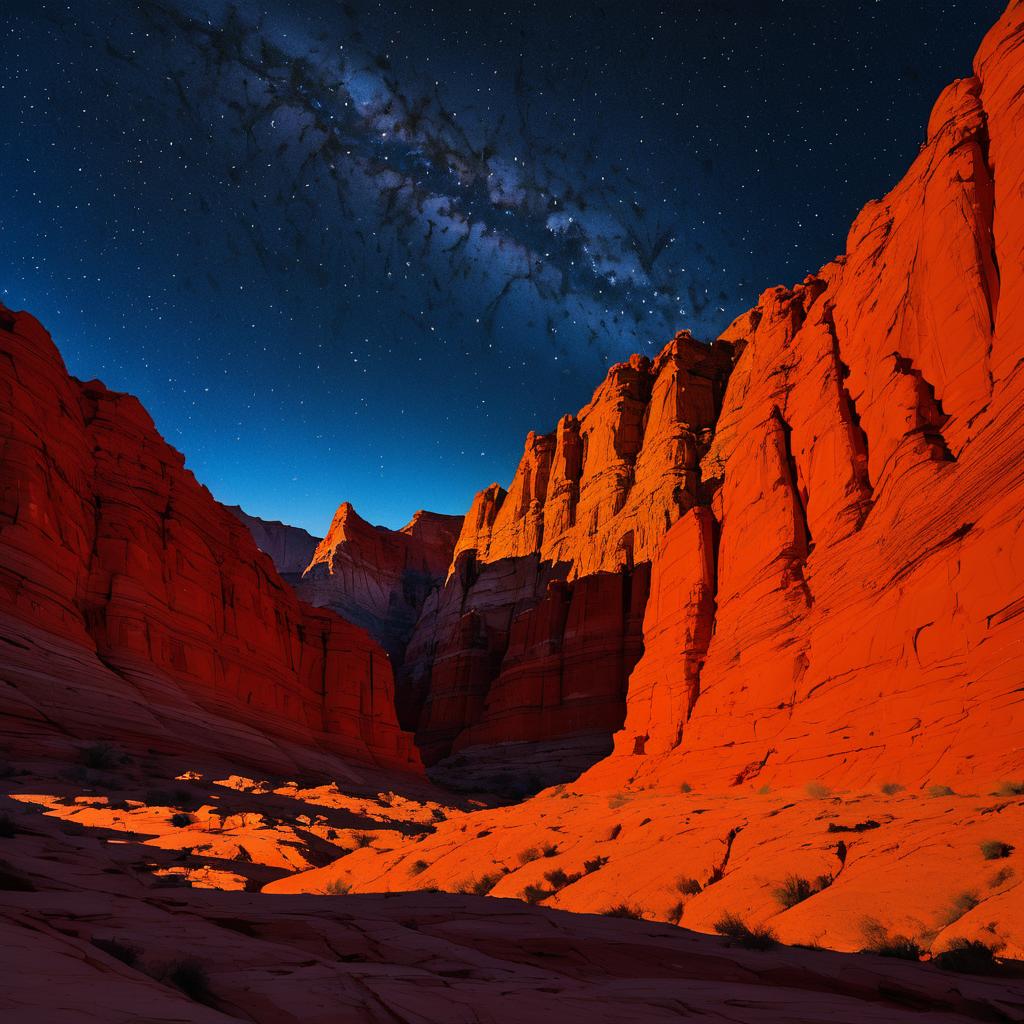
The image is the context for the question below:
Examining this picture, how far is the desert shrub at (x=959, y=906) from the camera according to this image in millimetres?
8195

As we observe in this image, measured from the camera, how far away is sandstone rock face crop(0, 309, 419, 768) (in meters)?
32.7

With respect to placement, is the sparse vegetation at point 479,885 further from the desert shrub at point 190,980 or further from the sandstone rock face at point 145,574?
the sandstone rock face at point 145,574

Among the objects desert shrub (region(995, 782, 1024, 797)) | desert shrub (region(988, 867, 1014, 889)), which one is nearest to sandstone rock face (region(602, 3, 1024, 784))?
desert shrub (region(995, 782, 1024, 797))

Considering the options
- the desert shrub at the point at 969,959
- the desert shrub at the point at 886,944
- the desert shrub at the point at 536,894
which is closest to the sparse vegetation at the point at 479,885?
the desert shrub at the point at 536,894

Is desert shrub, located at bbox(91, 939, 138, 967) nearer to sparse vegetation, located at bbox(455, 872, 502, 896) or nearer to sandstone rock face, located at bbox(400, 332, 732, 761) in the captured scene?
sparse vegetation, located at bbox(455, 872, 502, 896)

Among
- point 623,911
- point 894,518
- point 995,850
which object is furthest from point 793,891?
point 894,518

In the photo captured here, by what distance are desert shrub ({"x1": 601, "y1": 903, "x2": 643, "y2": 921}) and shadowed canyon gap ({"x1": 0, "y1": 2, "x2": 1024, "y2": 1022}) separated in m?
0.25

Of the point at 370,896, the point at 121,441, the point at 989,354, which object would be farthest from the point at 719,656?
the point at 121,441

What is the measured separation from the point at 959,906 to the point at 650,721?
1251 inches

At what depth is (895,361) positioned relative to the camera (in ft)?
90.8

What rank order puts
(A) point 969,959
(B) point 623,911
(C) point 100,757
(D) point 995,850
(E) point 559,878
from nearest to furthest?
(A) point 969,959 < (D) point 995,850 < (B) point 623,911 < (E) point 559,878 < (C) point 100,757

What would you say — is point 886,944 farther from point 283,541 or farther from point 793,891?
point 283,541

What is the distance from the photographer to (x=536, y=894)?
12.2 meters

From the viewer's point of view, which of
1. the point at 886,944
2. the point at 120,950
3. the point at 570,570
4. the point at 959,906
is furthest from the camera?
the point at 570,570
